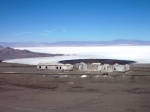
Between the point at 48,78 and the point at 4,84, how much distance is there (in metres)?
4.85

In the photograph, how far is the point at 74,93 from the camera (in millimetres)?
22062

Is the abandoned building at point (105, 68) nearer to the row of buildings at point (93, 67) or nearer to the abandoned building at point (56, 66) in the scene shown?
the row of buildings at point (93, 67)

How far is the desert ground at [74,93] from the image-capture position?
1678 centimetres

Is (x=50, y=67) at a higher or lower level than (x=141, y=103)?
higher

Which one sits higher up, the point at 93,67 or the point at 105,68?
the point at 93,67

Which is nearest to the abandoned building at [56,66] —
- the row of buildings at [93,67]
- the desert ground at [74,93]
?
the row of buildings at [93,67]

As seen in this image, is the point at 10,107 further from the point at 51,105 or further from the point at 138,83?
the point at 138,83

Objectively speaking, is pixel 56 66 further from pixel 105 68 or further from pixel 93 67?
pixel 105 68

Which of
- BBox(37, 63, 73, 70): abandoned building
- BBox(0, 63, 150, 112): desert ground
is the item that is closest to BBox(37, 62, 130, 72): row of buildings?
BBox(37, 63, 73, 70): abandoned building

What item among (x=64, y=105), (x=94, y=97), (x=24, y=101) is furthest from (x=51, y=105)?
(x=94, y=97)

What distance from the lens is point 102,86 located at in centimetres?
2536

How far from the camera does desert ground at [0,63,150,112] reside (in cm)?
1678

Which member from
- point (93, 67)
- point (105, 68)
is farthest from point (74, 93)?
point (93, 67)

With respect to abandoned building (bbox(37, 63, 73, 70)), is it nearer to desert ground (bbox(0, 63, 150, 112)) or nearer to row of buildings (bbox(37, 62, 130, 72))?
row of buildings (bbox(37, 62, 130, 72))
